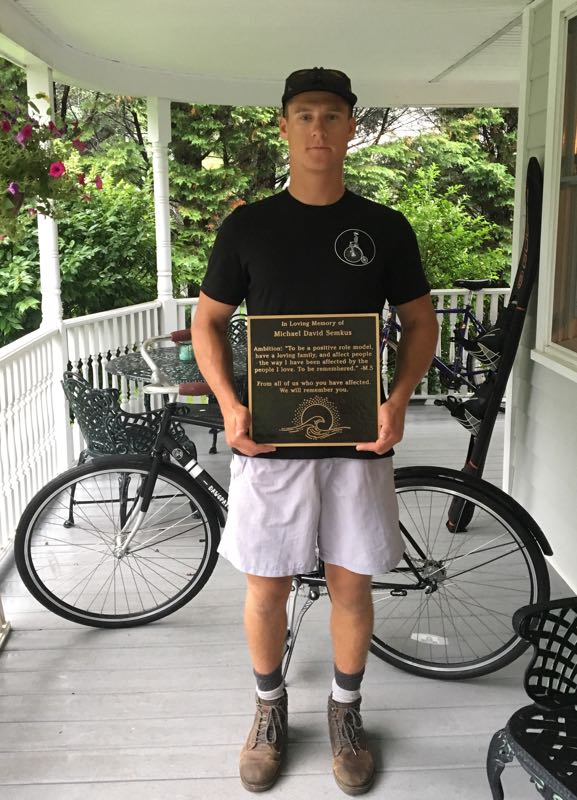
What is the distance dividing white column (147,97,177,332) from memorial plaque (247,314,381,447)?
484 cm

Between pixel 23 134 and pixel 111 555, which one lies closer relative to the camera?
pixel 23 134

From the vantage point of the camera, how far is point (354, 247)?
6.04ft

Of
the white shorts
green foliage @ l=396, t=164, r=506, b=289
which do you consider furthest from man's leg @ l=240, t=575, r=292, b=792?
green foliage @ l=396, t=164, r=506, b=289

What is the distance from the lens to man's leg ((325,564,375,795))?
2.07m

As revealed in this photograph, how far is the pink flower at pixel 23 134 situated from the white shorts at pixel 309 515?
1.36m

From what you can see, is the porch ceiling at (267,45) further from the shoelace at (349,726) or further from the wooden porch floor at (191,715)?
the shoelace at (349,726)

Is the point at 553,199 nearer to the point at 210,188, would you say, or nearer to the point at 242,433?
the point at 242,433

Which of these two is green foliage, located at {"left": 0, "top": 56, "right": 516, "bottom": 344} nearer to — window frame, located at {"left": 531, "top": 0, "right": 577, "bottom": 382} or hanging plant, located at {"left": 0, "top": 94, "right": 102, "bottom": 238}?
hanging plant, located at {"left": 0, "top": 94, "right": 102, "bottom": 238}

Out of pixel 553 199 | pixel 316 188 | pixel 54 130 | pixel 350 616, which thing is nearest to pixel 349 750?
pixel 350 616

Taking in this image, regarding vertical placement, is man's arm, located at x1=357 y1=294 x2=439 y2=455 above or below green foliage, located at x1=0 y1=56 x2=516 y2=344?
below

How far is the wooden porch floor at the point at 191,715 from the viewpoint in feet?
6.91

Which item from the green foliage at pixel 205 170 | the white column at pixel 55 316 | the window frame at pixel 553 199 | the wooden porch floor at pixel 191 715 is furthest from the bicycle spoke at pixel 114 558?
the green foliage at pixel 205 170

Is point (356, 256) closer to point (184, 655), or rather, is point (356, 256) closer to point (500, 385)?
point (184, 655)

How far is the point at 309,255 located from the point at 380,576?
1.44 metres
